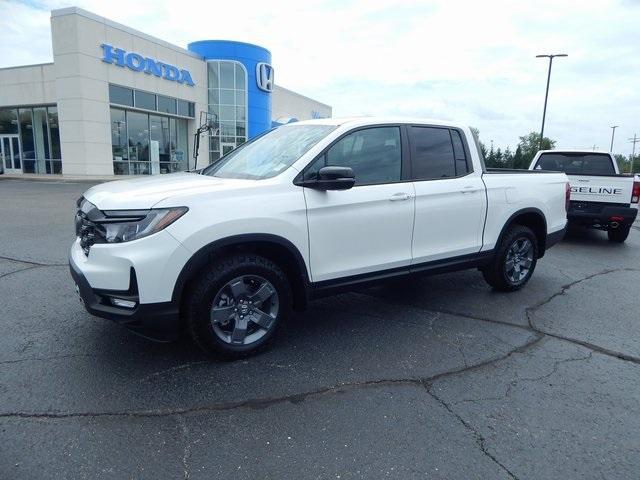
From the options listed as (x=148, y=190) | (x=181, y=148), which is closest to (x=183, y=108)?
(x=181, y=148)

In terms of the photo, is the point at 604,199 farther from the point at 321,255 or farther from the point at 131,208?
the point at 131,208

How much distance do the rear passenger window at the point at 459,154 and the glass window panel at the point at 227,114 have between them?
1181 inches

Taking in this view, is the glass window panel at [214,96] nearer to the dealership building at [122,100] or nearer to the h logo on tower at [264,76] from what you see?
the dealership building at [122,100]

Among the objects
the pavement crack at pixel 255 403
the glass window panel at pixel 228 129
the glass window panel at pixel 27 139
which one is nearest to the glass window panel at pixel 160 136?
the glass window panel at pixel 228 129

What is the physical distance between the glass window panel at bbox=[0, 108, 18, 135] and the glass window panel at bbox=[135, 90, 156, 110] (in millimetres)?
7608

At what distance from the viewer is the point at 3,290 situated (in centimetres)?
511

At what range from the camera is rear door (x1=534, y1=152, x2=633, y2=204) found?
8.45 meters

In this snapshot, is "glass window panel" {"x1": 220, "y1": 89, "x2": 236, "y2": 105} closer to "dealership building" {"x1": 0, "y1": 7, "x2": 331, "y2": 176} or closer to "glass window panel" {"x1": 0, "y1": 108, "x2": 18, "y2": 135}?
"dealership building" {"x1": 0, "y1": 7, "x2": 331, "y2": 176}

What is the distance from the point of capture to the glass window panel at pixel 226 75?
105ft

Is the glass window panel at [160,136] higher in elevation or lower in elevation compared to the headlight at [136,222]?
higher

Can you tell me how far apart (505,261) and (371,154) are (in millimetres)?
2289

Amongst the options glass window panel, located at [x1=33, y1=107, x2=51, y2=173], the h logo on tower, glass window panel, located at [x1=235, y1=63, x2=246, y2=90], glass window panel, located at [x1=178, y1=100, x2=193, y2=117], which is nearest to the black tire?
glass window panel, located at [x1=33, y1=107, x2=51, y2=173]

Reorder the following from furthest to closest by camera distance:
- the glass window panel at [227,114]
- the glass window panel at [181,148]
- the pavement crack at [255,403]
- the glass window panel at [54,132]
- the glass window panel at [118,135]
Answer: the glass window panel at [227,114]
the glass window panel at [181,148]
the glass window panel at [54,132]
the glass window panel at [118,135]
the pavement crack at [255,403]

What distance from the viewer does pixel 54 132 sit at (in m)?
26.1
